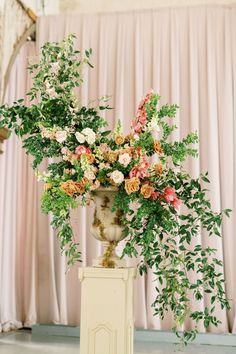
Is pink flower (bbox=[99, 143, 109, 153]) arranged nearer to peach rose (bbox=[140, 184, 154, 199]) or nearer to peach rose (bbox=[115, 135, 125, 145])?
peach rose (bbox=[115, 135, 125, 145])

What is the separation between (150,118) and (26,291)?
2873 mm

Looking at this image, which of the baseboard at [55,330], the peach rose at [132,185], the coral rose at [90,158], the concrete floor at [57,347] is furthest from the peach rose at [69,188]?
the baseboard at [55,330]

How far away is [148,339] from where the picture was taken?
13.4 feet

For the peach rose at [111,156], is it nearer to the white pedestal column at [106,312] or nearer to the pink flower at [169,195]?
the pink flower at [169,195]

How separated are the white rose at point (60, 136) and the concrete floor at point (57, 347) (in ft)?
6.88

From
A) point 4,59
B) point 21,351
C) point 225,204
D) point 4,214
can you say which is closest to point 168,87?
point 225,204

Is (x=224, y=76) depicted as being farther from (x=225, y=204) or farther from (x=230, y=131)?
(x=225, y=204)

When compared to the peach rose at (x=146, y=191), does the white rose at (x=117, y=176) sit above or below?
above

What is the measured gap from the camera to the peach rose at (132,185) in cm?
195

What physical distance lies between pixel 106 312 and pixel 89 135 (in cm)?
78

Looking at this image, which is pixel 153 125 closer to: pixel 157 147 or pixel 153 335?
pixel 157 147

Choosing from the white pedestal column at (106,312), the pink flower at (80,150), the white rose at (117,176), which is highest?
the pink flower at (80,150)

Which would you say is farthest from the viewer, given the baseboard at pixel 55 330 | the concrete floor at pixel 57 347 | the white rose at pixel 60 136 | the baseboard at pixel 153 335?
the baseboard at pixel 55 330

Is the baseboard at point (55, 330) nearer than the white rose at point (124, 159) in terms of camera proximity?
No
